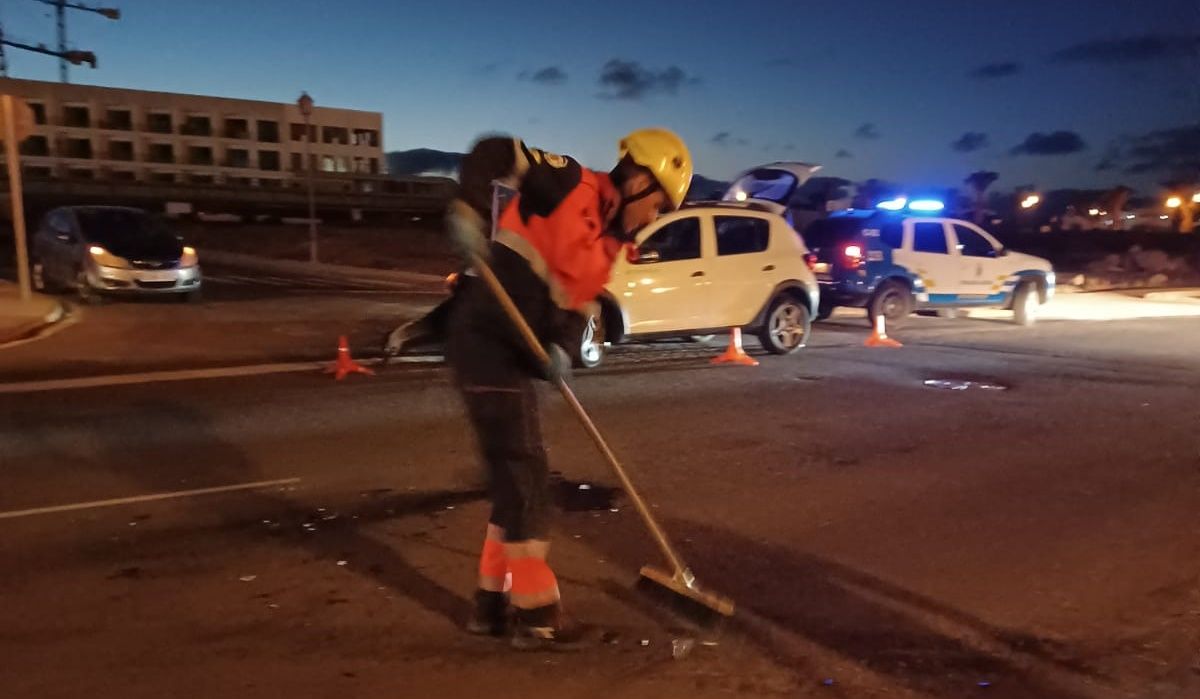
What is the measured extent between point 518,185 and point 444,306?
1.85 meters

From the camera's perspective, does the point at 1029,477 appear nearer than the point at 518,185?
No

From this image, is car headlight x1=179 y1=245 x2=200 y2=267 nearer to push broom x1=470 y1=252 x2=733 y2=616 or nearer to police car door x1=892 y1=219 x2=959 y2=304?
police car door x1=892 y1=219 x2=959 y2=304

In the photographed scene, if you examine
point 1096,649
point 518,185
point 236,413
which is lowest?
point 1096,649

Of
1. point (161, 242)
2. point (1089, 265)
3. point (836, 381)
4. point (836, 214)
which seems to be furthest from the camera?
point (1089, 265)

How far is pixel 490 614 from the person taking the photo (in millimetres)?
4445

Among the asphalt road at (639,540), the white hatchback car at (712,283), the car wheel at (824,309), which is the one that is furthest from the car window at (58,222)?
the car wheel at (824,309)

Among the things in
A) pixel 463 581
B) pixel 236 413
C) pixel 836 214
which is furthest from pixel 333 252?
pixel 463 581

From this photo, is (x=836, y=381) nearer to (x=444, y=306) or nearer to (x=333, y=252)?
(x=444, y=306)

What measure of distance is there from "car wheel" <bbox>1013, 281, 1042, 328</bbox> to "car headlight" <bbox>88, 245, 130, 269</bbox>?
1482 cm

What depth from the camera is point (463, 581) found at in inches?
201

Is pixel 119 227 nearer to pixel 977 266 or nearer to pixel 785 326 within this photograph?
pixel 785 326

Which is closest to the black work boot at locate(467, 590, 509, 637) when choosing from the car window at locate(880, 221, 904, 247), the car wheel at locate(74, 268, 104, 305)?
the car window at locate(880, 221, 904, 247)

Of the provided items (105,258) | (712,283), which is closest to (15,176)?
(105,258)

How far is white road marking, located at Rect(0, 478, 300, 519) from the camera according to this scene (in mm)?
6184
